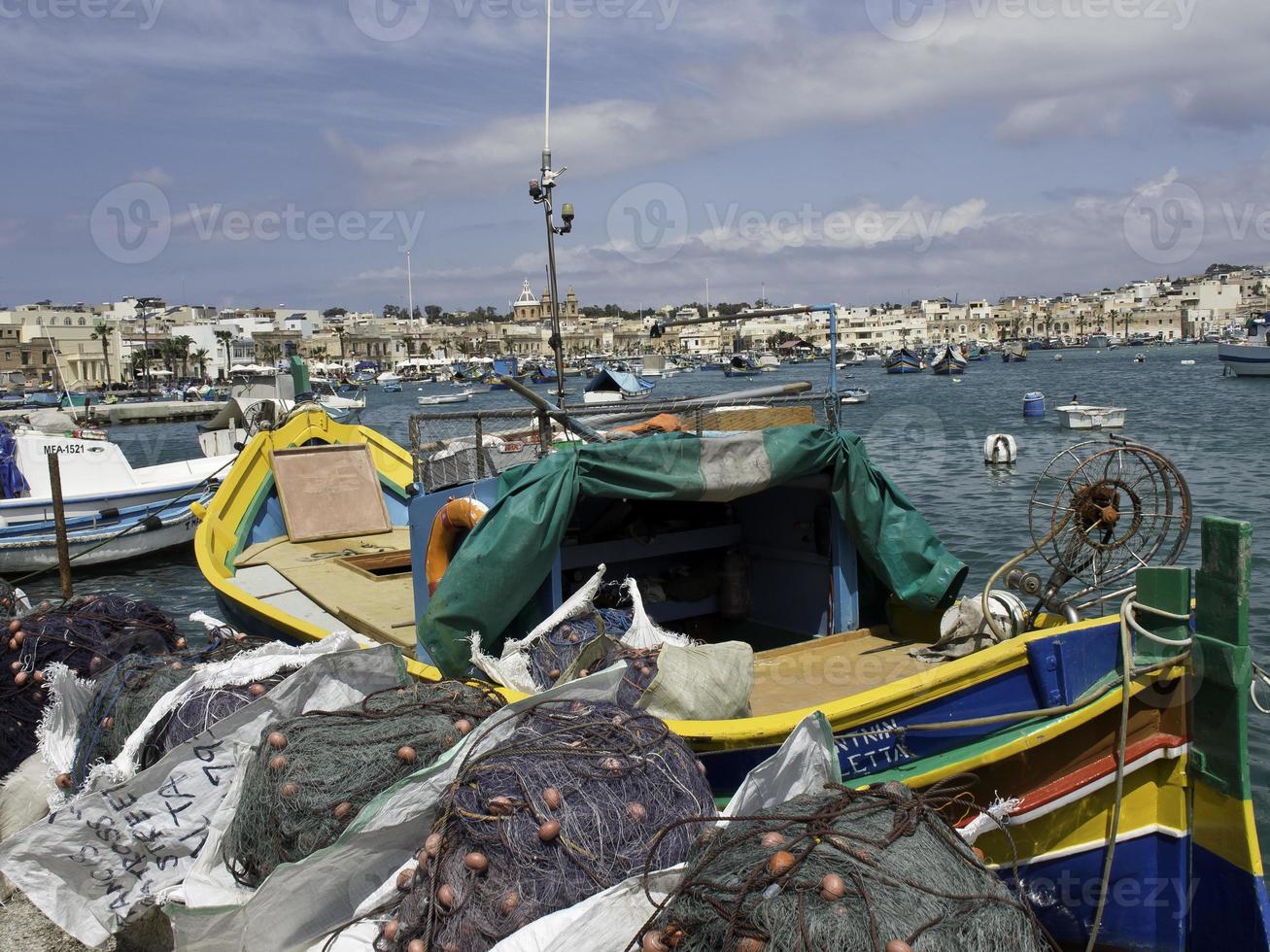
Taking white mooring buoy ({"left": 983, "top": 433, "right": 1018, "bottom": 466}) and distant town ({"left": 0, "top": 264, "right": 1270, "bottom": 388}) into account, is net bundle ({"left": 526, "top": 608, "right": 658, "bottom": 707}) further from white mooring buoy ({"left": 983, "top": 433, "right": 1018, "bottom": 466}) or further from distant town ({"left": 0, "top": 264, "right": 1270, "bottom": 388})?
distant town ({"left": 0, "top": 264, "right": 1270, "bottom": 388})

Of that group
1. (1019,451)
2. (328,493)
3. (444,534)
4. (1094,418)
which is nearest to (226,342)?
(1094,418)

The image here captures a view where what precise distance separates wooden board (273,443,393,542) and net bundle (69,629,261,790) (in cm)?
731

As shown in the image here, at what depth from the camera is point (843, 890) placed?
127 inches

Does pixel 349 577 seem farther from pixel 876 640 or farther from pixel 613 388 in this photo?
pixel 613 388

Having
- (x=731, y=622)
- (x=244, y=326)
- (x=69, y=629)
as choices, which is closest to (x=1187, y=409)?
(x=731, y=622)

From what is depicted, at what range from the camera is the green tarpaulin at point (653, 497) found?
6.39m

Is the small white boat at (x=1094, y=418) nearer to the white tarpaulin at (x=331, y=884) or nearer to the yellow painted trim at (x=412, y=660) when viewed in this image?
the yellow painted trim at (x=412, y=660)

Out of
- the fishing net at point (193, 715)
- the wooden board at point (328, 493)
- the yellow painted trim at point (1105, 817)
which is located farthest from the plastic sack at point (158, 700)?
the wooden board at point (328, 493)

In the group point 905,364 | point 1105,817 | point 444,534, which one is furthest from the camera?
point 905,364

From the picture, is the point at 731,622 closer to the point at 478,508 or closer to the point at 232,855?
the point at 478,508

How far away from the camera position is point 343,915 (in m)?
4.46

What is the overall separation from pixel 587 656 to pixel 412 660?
1.76 m

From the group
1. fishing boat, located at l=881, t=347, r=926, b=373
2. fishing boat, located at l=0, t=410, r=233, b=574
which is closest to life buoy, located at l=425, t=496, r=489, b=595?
fishing boat, located at l=0, t=410, r=233, b=574

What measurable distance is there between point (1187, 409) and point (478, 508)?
50.8 meters
